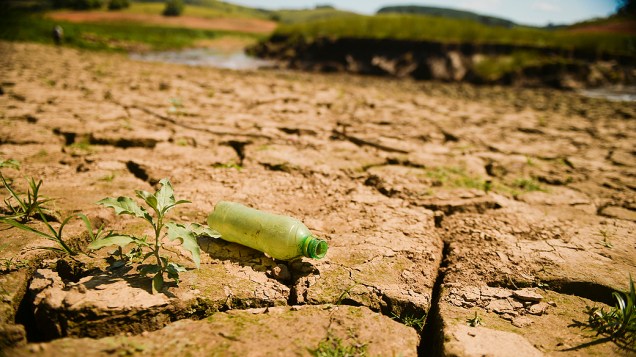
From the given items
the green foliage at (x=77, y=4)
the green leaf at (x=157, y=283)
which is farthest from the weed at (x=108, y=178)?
the green foliage at (x=77, y=4)

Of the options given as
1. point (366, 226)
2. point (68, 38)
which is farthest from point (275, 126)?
point (68, 38)

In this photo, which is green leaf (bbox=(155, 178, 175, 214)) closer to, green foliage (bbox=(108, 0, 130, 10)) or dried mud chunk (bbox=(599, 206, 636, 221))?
dried mud chunk (bbox=(599, 206, 636, 221))

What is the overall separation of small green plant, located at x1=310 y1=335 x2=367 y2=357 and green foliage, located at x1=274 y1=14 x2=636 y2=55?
31.3 feet

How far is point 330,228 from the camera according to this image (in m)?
1.58

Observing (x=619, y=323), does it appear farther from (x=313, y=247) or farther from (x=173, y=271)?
(x=173, y=271)

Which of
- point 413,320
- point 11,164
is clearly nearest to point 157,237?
point 413,320

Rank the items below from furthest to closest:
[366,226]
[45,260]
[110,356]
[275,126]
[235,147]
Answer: [275,126] < [235,147] < [366,226] < [45,260] < [110,356]

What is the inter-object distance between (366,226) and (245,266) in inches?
24.2

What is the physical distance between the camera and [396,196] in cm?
189

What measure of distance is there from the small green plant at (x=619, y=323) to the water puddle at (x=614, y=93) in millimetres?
6382

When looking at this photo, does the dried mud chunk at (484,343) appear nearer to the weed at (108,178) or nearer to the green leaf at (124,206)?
the green leaf at (124,206)

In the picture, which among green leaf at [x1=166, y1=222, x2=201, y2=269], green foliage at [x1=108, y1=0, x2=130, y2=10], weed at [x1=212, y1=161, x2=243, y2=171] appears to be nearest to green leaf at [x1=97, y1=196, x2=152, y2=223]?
green leaf at [x1=166, y1=222, x2=201, y2=269]

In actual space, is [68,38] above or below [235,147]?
above

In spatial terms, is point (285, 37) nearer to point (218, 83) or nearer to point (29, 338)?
point (218, 83)
